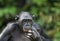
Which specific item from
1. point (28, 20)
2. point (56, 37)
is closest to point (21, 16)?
point (28, 20)

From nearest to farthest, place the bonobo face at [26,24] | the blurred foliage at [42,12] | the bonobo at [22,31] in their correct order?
the bonobo face at [26,24] < the bonobo at [22,31] < the blurred foliage at [42,12]

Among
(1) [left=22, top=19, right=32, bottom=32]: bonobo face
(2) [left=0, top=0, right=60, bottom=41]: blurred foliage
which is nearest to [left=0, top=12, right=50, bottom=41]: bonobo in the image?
(1) [left=22, top=19, right=32, bottom=32]: bonobo face

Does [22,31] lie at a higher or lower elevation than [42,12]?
higher

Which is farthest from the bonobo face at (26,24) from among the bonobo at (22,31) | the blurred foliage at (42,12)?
the blurred foliage at (42,12)

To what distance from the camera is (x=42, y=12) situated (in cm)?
1142

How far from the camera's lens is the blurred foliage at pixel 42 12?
11133 mm

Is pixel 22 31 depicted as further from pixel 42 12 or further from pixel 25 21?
pixel 42 12

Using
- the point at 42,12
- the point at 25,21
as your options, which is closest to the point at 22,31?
the point at 25,21

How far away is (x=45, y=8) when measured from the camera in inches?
452

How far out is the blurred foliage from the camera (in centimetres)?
1113

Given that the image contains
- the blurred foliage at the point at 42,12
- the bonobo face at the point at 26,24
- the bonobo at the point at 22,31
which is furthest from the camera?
the blurred foliage at the point at 42,12

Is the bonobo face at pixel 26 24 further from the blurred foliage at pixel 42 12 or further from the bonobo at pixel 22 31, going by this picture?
the blurred foliage at pixel 42 12

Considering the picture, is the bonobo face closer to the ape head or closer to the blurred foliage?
the ape head

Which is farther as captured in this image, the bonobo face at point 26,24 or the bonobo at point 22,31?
the bonobo at point 22,31
